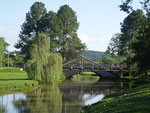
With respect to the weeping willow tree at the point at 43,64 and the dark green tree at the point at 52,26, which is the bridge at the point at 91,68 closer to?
the dark green tree at the point at 52,26

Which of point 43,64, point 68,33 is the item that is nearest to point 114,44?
point 68,33

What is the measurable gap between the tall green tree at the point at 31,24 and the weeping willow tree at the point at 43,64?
102 ft

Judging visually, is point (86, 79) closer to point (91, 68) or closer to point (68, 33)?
point (91, 68)

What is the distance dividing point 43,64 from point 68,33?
34.7 metres

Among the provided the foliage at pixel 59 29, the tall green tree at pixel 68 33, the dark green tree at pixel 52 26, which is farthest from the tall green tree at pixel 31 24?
the tall green tree at pixel 68 33

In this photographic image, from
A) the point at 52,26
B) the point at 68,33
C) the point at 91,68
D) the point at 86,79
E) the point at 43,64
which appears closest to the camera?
the point at 43,64

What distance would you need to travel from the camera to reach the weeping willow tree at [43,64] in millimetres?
49625

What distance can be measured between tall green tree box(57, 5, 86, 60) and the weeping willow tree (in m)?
29.0

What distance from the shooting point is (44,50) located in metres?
53.2

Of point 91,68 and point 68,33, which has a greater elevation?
point 68,33

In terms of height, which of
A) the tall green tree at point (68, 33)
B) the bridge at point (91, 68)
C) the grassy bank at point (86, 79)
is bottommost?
the grassy bank at point (86, 79)

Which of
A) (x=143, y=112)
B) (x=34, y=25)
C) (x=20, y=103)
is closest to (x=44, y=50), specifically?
(x=20, y=103)

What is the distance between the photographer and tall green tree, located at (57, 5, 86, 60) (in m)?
83.5

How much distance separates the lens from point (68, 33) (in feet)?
278
